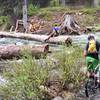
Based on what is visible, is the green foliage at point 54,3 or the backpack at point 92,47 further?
the green foliage at point 54,3

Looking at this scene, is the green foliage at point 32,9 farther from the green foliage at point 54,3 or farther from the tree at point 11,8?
the green foliage at point 54,3

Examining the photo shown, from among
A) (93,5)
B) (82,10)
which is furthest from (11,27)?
(93,5)

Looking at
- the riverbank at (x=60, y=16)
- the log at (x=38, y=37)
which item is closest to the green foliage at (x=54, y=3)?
the riverbank at (x=60, y=16)

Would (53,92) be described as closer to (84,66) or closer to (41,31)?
(84,66)

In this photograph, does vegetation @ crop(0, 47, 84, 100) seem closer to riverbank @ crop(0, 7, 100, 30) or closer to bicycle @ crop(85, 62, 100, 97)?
bicycle @ crop(85, 62, 100, 97)

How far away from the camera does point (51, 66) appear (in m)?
8.23

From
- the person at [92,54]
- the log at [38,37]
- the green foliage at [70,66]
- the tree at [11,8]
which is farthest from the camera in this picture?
the tree at [11,8]

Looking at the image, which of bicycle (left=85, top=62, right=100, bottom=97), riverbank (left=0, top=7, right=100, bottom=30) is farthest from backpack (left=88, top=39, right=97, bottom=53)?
riverbank (left=0, top=7, right=100, bottom=30)

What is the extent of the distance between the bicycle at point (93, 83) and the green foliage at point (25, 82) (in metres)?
1.41

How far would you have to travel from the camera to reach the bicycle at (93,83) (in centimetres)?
878

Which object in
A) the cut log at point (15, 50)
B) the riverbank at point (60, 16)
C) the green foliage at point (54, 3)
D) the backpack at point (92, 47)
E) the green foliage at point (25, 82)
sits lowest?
the riverbank at point (60, 16)

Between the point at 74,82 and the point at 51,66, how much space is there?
0.66 meters

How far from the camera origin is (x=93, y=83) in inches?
351

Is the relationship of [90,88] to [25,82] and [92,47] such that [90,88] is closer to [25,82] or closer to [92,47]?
[92,47]
